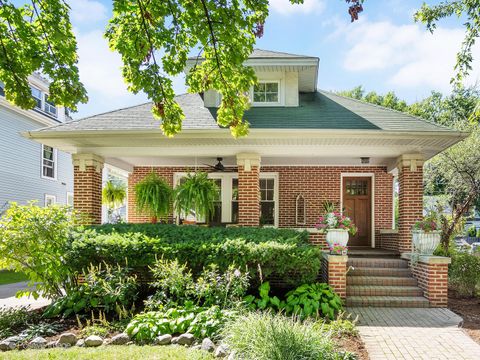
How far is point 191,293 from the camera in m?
6.22

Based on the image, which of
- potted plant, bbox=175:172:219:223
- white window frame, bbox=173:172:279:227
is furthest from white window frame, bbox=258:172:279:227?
potted plant, bbox=175:172:219:223

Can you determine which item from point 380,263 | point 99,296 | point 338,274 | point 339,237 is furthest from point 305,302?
point 99,296

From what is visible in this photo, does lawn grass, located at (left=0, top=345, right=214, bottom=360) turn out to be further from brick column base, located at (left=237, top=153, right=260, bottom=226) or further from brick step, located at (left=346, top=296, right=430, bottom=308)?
brick column base, located at (left=237, top=153, right=260, bottom=226)

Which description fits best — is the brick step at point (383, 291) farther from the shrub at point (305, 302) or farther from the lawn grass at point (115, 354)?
the lawn grass at point (115, 354)

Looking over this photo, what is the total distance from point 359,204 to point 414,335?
20.4ft

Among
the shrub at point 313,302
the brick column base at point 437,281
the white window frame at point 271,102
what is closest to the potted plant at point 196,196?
the white window frame at point 271,102

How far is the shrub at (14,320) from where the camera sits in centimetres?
563

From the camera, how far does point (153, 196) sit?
30.9 ft

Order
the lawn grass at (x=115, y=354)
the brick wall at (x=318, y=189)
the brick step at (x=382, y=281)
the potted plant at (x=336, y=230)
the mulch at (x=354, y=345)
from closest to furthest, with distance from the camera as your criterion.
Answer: the lawn grass at (x=115, y=354) < the mulch at (x=354, y=345) < the potted plant at (x=336, y=230) < the brick step at (x=382, y=281) < the brick wall at (x=318, y=189)

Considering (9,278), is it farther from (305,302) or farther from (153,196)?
(305,302)

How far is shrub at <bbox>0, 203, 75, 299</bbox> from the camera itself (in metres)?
6.36

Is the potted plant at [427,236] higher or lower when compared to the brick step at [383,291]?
higher

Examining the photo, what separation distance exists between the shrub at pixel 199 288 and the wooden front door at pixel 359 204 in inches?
242

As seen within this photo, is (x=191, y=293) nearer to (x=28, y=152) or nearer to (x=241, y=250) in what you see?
(x=241, y=250)
